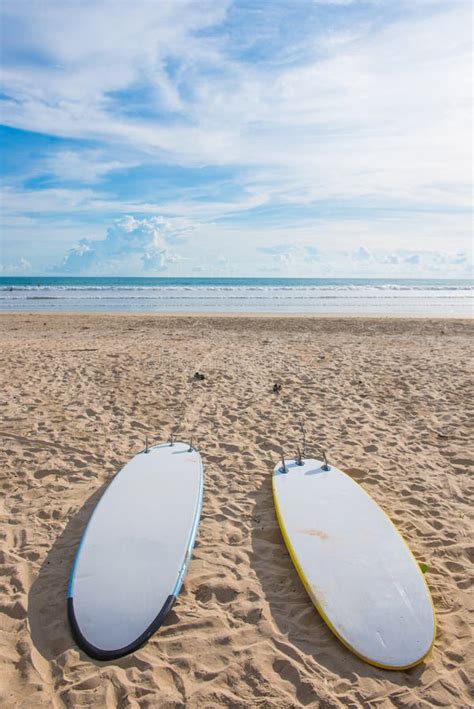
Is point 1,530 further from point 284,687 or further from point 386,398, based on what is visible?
point 386,398

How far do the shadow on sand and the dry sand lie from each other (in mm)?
11

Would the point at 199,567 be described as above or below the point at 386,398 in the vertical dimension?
below

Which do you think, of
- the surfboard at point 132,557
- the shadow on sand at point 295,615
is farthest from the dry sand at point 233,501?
the surfboard at point 132,557

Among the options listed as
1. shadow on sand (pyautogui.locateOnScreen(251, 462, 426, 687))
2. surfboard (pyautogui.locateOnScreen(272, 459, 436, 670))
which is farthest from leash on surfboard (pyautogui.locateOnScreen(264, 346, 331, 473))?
shadow on sand (pyautogui.locateOnScreen(251, 462, 426, 687))

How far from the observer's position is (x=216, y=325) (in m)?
16.1

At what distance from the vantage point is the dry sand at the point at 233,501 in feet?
8.26

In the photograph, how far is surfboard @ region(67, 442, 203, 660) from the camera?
9.07 feet

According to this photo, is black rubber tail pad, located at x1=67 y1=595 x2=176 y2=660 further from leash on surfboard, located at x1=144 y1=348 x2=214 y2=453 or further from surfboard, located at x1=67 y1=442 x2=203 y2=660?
leash on surfboard, located at x1=144 y1=348 x2=214 y2=453

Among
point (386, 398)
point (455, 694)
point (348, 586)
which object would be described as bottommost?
point (455, 694)

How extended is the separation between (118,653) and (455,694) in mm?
1929

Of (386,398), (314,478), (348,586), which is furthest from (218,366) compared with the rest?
(348,586)

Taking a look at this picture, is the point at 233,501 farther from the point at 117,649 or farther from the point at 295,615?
the point at 117,649

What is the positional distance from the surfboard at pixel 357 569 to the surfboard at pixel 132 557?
35.1 inches

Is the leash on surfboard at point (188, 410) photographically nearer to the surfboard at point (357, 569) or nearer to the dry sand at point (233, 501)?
the dry sand at point (233, 501)
